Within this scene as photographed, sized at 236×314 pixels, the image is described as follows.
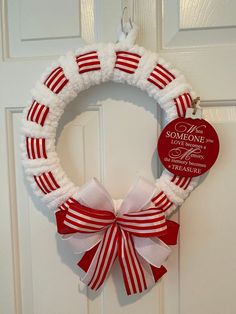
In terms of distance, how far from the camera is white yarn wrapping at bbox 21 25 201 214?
638mm

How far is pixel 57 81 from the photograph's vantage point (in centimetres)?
65

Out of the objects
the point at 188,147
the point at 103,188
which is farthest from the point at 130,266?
the point at 188,147

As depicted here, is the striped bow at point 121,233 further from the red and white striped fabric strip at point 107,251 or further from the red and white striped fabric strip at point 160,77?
the red and white striped fabric strip at point 160,77

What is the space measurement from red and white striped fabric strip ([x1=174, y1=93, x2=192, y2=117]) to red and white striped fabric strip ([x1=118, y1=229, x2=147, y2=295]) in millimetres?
273

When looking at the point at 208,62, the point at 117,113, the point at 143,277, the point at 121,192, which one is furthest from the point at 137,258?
the point at 208,62

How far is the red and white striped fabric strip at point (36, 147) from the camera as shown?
0.65 metres

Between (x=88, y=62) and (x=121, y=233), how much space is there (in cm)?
36

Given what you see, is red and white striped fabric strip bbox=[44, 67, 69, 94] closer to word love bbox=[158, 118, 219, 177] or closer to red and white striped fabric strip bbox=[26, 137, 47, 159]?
red and white striped fabric strip bbox=[26, 137, 47, 159]

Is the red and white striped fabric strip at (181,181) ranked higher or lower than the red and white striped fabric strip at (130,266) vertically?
higher

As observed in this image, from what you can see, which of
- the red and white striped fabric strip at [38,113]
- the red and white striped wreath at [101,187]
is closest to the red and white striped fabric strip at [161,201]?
the red and white striped wreath at [101,187]

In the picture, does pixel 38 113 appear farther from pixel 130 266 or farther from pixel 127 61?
pixel 130 266

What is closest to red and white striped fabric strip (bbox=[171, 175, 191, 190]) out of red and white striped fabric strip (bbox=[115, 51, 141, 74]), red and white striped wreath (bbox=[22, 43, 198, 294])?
red and white striped wreath (bbox=[22, 43, 198, 294])

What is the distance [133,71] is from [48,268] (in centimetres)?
50

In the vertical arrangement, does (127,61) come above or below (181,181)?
above
